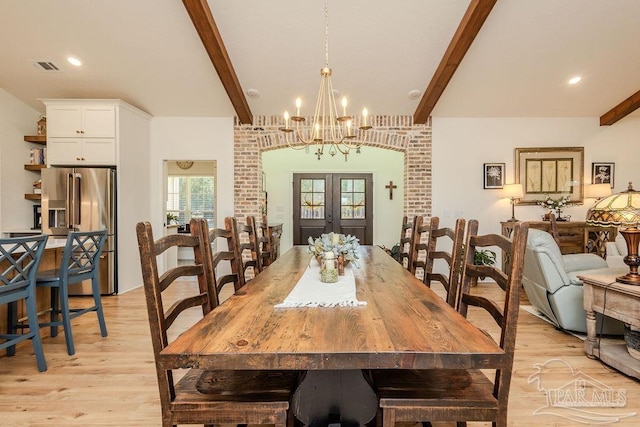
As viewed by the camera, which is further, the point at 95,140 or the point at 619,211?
the point at 95,140

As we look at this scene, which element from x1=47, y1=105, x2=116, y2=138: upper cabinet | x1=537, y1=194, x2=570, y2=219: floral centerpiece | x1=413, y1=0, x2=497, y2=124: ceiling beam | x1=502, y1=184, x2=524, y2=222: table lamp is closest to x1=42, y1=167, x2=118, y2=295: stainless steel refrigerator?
x1=47, y1=105, x2=116, y2=138: upper cabinet

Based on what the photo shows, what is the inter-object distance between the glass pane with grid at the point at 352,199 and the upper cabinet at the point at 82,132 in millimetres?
4564

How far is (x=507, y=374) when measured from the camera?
1102 mm

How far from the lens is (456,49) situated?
11.7ft

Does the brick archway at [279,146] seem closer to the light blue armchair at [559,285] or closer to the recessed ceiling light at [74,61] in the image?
the recessed ceiling light at [74,61]

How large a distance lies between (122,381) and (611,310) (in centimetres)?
332

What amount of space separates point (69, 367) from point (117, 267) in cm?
229

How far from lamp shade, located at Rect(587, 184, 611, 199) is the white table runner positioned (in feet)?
15.9

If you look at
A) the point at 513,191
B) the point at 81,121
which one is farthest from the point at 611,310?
the point at 81,121

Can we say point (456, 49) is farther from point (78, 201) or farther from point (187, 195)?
point (187, 195)

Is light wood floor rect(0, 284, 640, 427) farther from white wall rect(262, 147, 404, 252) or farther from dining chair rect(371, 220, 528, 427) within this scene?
white wall rect(262, 147, 404, 252)

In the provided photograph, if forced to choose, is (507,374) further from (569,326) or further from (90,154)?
(90,154)

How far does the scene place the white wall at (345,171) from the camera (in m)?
7.62

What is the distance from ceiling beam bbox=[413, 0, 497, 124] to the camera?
3114mm
